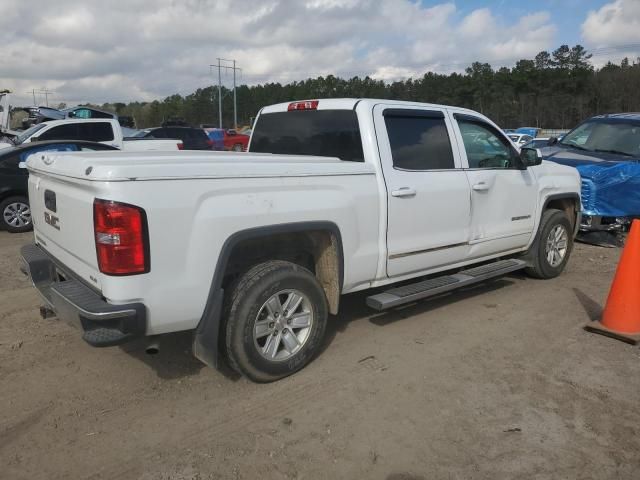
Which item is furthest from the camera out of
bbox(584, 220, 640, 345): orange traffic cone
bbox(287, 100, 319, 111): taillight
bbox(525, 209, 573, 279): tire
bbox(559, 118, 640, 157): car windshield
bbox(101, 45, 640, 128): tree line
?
bbox(101, 45, 640, 128): tree line

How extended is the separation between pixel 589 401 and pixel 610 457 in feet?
2.10

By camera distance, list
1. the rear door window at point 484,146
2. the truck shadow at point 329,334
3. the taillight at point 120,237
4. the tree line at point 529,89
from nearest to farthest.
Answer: the taillight at point 120,237 < the truck shadow at point 329,334 < the rear door window at point 484,146 < the tree line at point 529,89

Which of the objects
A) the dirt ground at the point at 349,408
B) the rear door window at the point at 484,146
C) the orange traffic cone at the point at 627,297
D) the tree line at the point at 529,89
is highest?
the tree line at the point at 529,89

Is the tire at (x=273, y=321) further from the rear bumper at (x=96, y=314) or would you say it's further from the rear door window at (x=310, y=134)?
the rear door window at (x=310, y=134)

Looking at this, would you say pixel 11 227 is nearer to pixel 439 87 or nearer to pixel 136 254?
pixel 136 254

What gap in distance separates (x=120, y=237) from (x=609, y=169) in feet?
24.7

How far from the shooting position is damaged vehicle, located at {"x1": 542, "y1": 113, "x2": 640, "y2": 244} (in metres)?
8.04

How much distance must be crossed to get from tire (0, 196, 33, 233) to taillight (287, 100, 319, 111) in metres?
6.35

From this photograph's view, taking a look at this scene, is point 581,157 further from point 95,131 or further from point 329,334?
point 95,131

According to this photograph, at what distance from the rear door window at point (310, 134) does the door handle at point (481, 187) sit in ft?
4.35

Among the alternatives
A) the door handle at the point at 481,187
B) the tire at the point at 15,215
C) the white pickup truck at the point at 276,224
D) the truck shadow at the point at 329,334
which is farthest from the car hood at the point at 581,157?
the tire at the point at 15,215

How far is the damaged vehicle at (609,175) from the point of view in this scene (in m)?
8.04

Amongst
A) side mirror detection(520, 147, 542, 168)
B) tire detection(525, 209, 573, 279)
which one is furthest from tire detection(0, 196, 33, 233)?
tire detection(525, 209, 573, 279)

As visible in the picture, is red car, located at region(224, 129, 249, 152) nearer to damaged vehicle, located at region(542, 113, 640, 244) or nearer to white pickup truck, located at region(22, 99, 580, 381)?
damaged vehicle, located at region(542, 113, 640, 244)
